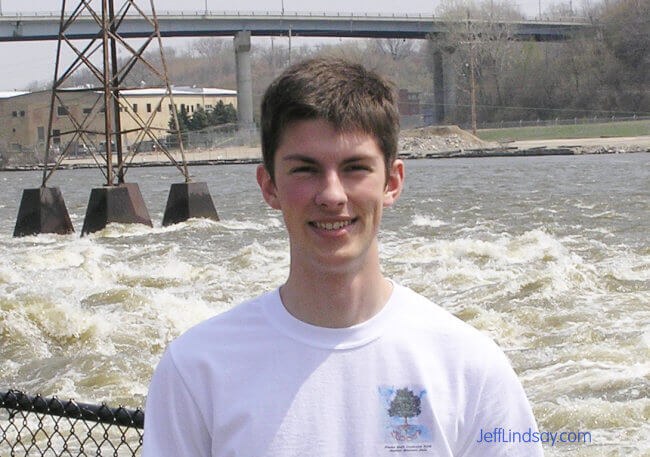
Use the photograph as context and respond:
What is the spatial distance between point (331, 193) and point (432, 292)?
596 inches

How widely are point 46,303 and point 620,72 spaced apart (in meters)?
113

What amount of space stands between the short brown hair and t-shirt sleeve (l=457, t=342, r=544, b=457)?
63 centimetres

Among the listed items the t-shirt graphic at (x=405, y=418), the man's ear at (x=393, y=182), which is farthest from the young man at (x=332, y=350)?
the man's ear at (x=393, y=182)

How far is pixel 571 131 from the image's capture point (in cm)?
10169

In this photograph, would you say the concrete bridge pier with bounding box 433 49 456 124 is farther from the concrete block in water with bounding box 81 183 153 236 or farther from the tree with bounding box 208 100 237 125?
the concrete block in water with bounding box 81 183 153 236

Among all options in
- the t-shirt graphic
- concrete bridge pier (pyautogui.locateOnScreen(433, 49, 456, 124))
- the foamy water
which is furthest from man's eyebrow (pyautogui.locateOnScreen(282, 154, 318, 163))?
concrete bridge pier (pyautogui.locateOnScreen(433, 49, 456, 124))

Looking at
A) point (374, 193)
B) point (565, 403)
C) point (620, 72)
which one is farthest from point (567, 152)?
point (374, 193)

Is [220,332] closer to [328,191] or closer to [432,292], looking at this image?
[328,191]

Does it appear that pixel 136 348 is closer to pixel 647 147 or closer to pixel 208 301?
pixel 208 301

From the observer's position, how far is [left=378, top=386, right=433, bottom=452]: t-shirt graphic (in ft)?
8.29

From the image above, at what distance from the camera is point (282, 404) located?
8.38 ft

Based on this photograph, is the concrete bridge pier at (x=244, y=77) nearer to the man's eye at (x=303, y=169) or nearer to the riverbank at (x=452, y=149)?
the riverbank at (x=452, y=149)

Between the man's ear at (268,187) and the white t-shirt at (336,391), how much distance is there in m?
0.34

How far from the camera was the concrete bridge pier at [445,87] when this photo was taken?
12900 cm
